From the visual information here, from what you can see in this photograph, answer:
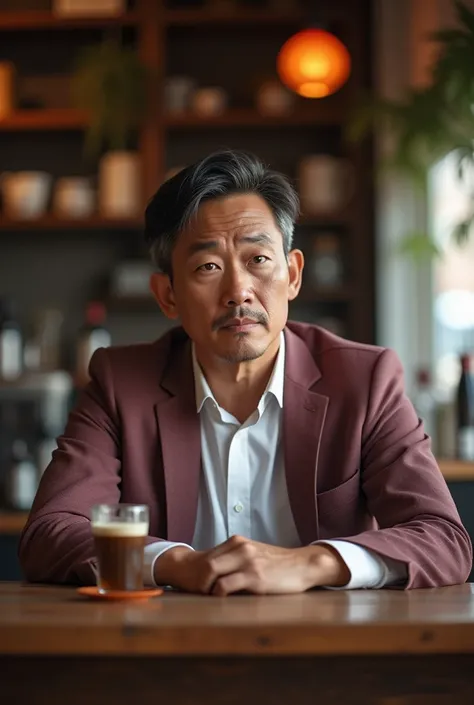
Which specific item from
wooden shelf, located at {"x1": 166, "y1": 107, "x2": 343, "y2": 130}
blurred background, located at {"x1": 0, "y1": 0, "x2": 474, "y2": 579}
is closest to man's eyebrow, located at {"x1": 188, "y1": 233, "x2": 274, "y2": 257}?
blurred background, located at {"x1": 0, "y1": 0, "x2": 474, "y2": 579}

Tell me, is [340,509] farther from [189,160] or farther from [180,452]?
[189,160]

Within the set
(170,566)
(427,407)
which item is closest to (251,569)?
(170,566)

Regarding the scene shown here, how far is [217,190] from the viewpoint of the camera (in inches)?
83.1

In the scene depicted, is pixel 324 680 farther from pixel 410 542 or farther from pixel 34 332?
pixel 34 332

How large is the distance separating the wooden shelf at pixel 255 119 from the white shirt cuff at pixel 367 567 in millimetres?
3544

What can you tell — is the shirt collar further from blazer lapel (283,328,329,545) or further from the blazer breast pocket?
the blazer breast pocket

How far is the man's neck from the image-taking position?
7.23 feet

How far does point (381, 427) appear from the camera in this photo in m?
2.09

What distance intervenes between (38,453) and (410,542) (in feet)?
8.68

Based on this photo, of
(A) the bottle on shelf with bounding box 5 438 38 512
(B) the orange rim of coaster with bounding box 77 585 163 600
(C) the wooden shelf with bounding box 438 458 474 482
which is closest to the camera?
(B) the orange rim of coaster with bounding box 77 585 163 600

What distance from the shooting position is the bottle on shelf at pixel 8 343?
4.80 meters

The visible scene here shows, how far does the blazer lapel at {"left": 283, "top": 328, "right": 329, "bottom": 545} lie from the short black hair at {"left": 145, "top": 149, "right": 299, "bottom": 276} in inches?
10.1

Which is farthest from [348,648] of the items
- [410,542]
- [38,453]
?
[38,453]

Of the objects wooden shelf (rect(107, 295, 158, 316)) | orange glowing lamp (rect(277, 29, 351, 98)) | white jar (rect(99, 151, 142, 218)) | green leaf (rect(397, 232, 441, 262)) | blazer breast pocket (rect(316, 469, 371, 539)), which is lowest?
blazer breast pocket (rect(316, 469, 371, 539))
